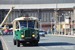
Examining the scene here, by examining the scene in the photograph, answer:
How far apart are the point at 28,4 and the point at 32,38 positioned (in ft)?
357

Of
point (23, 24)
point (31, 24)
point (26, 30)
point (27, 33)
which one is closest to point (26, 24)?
point (23, 24)

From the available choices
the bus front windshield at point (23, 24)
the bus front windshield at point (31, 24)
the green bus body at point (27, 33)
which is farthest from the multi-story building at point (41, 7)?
the green bus body at point (27, 33)

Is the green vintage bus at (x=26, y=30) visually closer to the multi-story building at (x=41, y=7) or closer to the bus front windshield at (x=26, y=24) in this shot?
the bus front windshield at (x=26, y=24)

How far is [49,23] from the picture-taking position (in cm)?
13262

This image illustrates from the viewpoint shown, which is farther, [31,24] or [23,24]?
[31,24]

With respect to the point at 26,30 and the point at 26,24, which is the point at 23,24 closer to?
the point at 26,24

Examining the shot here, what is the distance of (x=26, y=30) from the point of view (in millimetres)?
20594

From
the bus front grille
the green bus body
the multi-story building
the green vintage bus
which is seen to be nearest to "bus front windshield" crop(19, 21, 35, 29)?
the green vintage bus

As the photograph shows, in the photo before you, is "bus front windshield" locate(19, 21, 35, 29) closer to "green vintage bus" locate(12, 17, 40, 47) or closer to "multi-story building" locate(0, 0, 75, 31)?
"green vintage bus" locate(12, 17, 40, 47)

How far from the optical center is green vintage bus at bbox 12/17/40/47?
20609mm

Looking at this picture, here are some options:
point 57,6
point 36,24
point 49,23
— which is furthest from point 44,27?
point 36,24

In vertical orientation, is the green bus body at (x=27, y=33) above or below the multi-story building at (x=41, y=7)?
below

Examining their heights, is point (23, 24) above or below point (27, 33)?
above

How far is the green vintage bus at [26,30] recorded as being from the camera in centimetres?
2061
